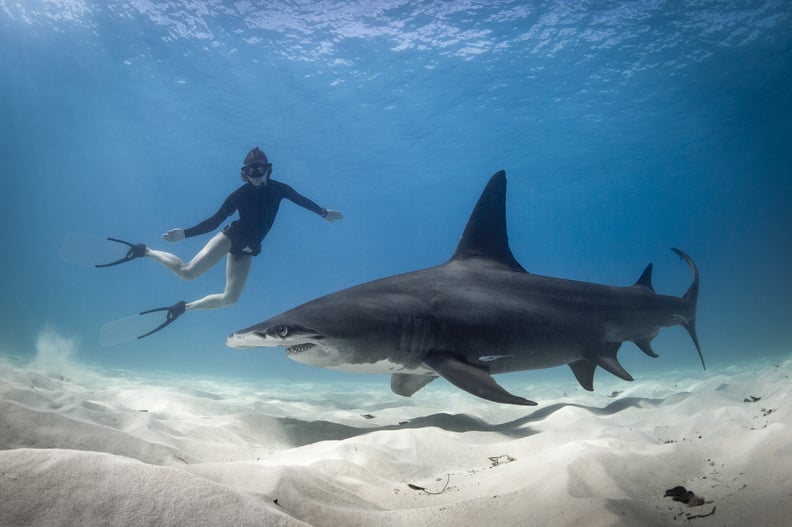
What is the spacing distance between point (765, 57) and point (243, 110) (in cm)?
3192

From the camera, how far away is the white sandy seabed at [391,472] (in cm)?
120

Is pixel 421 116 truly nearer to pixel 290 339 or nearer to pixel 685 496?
pixel 290 339

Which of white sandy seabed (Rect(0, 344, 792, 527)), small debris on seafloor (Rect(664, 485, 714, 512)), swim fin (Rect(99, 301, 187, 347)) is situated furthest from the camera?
swim fin (Rect(99, 301, 187, 347))

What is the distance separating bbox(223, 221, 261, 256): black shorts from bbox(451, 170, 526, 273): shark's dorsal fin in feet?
16.3

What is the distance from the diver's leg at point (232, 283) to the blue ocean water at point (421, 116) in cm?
1560

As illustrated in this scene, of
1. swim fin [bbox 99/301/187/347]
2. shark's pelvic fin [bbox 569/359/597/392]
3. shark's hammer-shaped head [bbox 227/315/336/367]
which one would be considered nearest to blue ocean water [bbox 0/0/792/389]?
swim fin [bbox 99/301/187/347]

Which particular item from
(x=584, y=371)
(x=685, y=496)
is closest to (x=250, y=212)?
(x=584, y=371)

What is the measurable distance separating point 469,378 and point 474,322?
753mm

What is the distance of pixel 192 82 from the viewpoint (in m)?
27.7

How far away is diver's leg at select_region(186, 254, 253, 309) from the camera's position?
8.45 metres

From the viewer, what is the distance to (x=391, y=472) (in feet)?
8.21

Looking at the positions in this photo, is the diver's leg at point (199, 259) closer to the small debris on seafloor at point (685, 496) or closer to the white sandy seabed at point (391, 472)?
the white sandy seabed at point (391, 472)

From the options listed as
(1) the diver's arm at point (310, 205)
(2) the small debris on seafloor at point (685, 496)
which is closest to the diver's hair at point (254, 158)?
(1) the diver's arm at point (310, 205)

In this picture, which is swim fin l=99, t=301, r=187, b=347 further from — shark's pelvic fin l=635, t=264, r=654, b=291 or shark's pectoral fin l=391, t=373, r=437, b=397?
shark's pelvic fin l=635, t=264, r=654, b=291
